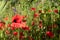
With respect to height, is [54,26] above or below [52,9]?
below

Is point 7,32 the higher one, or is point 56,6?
point 56,6

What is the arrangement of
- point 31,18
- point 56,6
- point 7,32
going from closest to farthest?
point 7,32 → point 31,18 → point 56,6

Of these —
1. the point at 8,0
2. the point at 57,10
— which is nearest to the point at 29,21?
the point at 57,10

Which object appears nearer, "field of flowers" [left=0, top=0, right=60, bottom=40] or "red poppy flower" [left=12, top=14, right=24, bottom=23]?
"field of flowers" [left=0, top=0, right=60, bottom=40]

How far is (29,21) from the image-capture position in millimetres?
3127

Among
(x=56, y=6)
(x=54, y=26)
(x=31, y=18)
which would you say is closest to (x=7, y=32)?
(x=31, y=18)

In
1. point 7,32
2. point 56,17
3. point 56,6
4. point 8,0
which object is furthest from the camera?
point 8,0

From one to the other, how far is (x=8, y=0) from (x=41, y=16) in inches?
50.9

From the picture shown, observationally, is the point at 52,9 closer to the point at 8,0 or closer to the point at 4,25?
the point at 4,25

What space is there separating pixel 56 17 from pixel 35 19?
0.35m

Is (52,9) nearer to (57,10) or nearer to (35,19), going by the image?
(57,10)

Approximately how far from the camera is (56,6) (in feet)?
12.3

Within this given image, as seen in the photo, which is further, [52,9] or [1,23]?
[52,9]

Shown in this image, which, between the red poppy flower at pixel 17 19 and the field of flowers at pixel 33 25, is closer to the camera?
the field of flowers at pixel 33 25
